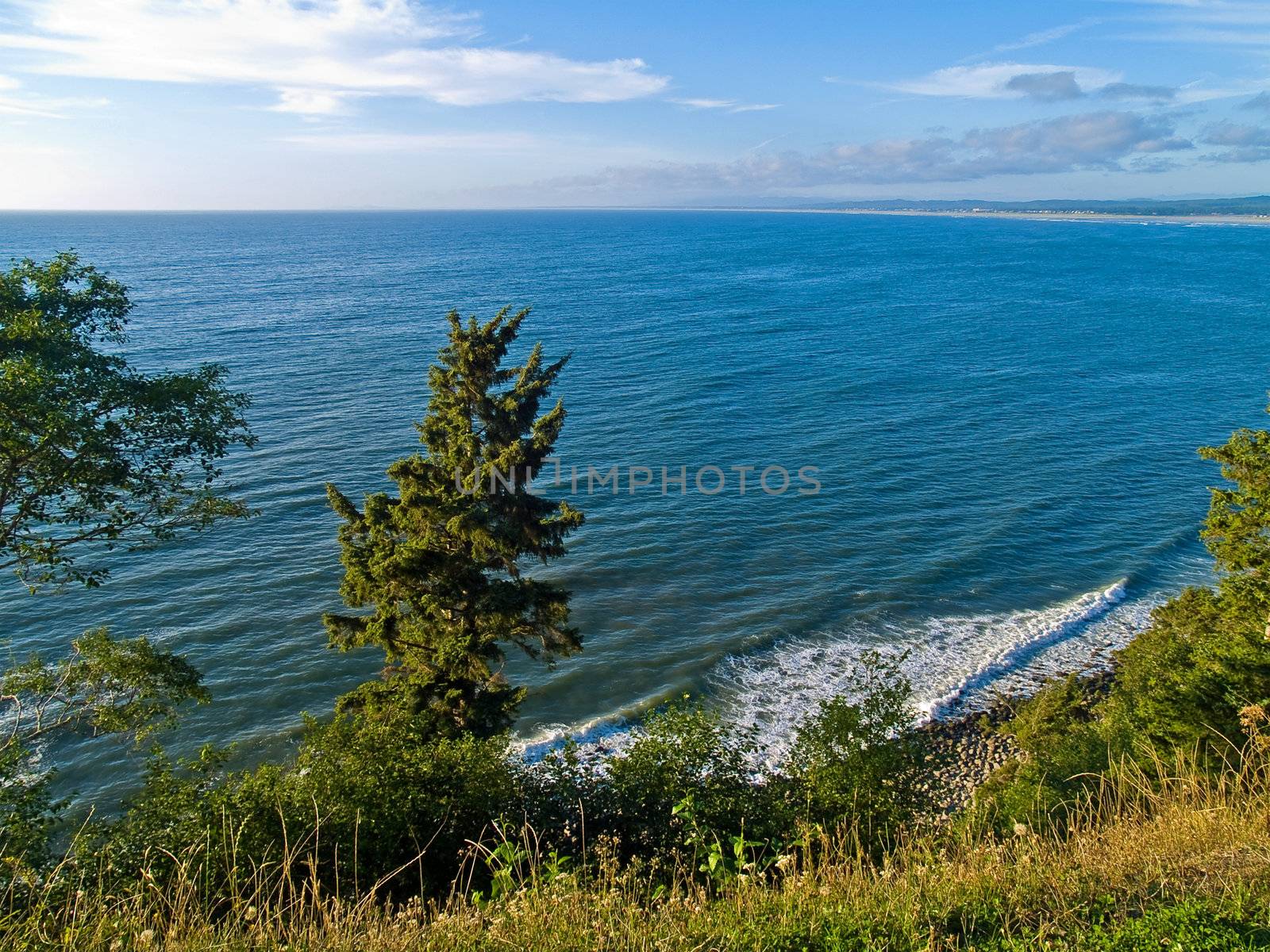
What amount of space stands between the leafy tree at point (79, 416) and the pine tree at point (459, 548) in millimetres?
6104

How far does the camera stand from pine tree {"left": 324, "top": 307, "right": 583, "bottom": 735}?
19016 mm

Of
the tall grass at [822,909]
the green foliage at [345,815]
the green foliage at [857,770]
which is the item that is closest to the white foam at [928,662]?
the green foliage at [857,770]

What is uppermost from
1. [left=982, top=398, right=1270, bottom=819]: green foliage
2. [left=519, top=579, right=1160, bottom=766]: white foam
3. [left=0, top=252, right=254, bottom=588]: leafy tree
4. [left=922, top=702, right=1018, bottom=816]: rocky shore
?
[left=0, top=252, right=254, bottom=588]: leafy tree

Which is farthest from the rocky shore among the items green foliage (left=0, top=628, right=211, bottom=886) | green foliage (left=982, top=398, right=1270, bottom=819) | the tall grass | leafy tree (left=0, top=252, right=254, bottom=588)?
leafy tree (left=0, top=252, right=254, bottom=588)

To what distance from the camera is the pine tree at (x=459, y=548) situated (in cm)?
1902

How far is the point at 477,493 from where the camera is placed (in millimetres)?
19250

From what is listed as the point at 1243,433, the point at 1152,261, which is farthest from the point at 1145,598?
the point at 1152,261

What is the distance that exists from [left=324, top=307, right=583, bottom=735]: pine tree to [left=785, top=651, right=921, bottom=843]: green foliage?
27.1 ft

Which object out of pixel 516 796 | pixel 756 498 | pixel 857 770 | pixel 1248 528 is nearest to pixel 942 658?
pixel 1248 528

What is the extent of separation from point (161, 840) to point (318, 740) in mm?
4700

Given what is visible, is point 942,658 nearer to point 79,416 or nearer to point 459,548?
point 459,548

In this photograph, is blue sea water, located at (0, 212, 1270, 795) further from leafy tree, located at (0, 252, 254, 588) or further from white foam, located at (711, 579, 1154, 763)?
leafy tree, located at (0, 252, 254, 588)

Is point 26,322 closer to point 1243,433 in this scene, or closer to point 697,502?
point 1243,433

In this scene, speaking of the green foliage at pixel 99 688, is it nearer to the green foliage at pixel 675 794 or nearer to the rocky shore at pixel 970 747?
the green foliage at pixel 675 794
